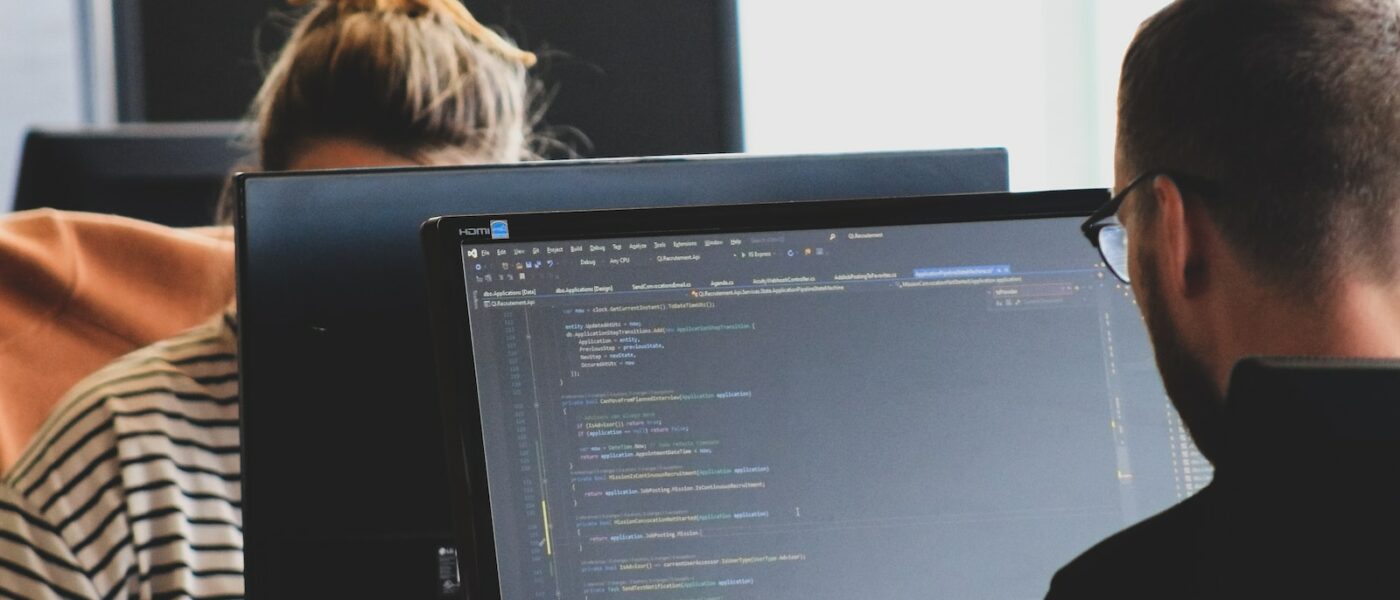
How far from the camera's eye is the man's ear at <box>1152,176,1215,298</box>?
78cm

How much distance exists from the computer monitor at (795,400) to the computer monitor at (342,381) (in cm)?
10

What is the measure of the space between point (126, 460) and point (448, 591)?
1.39ft

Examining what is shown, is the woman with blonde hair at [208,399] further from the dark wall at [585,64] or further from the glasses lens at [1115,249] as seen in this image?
the dark wall at [585,64]

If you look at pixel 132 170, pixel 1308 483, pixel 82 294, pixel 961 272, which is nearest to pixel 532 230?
pixel 961 272

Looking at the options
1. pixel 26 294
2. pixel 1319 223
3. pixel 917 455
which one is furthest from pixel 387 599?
pixel 26 294

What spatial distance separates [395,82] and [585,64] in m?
1.53

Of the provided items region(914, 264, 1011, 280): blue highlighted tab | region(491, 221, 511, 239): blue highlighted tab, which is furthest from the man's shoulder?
region(491, 221, 511, 239): blue highlighted tab

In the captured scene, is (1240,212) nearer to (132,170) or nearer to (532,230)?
(532,230)

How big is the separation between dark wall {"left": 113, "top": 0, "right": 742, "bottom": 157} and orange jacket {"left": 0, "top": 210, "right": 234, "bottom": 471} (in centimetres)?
114

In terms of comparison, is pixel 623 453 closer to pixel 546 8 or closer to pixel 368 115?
pixel 368 115

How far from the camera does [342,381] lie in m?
0.99

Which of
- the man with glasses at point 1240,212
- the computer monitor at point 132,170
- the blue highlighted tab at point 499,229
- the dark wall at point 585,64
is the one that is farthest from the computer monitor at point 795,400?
the dark wall at point 585,64

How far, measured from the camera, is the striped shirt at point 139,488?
4.08 ft

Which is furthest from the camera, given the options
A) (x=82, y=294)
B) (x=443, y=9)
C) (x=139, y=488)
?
(x=82, y=294)
